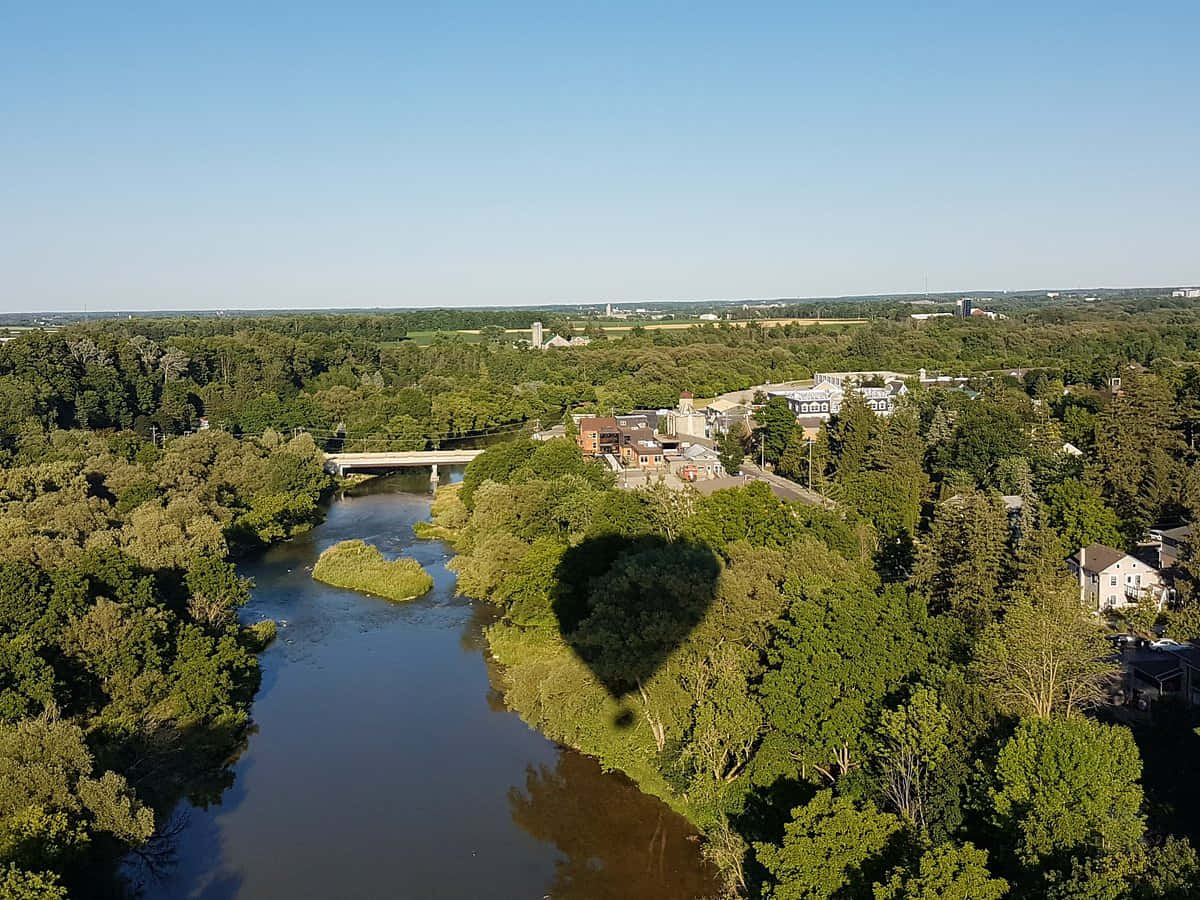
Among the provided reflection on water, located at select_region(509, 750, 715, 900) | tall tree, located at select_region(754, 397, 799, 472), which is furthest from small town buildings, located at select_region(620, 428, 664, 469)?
reflection on water, located at select_region(509, 750, 715, 900)

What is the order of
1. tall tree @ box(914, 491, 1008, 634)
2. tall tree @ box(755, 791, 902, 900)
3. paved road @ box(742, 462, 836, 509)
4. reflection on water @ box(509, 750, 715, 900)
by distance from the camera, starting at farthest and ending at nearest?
1. paved road @ box(742, 462, 836, 509)
2. tall tree @ box(914, 491, 1008, 634)
3. reflection on water @ box(509, 750, 715, 900)
4. tall tree @ box(755, 791, 902, 900)

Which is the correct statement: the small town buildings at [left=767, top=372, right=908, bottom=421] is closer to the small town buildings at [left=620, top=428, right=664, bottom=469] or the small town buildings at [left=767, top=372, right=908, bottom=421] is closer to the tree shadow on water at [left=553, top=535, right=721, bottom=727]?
the small town buildings at [left=620, top=428, right=664, bottom=469]

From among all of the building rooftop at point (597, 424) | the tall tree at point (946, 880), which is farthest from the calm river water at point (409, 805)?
the building rooftop at point (597, 424)

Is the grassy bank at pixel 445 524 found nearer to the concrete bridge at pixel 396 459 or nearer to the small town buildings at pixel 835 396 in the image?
the concrete bridge at pixel 396 459

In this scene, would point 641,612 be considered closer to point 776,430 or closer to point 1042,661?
point 1042,661

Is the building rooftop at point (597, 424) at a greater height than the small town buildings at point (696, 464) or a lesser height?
greater

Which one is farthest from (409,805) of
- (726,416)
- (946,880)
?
(726,416)
